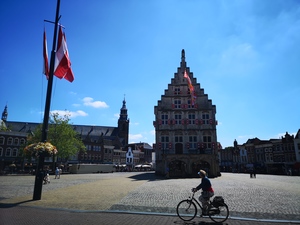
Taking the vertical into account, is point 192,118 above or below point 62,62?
above

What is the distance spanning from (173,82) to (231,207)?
30589 millimetres

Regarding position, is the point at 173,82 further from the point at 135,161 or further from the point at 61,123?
the point at 135,161

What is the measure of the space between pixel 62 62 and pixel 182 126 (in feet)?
89.4

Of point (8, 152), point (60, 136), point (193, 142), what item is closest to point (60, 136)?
point (60, 136)

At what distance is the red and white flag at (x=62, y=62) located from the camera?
12.1 m

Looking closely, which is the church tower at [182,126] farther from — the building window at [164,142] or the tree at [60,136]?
the tree at [60,136]

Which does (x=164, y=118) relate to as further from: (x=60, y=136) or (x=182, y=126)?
(x=60, y=136)

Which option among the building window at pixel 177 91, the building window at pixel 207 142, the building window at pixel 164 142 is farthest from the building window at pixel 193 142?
the building window at pixel 177 91

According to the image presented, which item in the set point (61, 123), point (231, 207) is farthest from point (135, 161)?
point (231, 207)

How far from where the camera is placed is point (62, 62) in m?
12.1

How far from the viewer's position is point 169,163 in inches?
1307

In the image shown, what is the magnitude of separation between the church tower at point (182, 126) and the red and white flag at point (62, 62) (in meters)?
23.6

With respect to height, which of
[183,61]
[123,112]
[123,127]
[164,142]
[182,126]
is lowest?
[164,142]

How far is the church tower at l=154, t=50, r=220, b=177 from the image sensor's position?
3353cm
